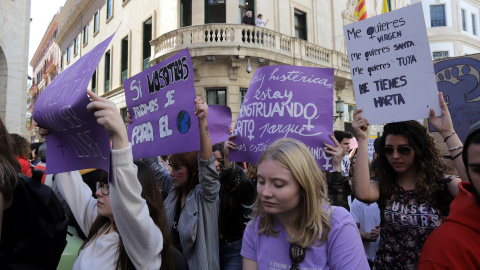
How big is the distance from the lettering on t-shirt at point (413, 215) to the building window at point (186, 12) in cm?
1389

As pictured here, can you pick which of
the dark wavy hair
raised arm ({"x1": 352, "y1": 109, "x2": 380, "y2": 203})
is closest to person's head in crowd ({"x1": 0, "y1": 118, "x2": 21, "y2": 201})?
raised arm ({"x1": 352, "y1": 109, "x2": 380, "y2": 203})

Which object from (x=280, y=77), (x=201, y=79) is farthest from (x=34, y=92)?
(x=280, y=77)

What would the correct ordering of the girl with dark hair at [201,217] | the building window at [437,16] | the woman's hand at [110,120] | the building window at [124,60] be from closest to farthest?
1. the woman's hand at [110,120]
2. the girl with dark hair at [201,217]
3. the building window at [124,60]
4. the building window at [437,16]

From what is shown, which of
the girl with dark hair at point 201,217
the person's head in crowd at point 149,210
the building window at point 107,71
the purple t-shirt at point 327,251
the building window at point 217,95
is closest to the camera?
the purple t-shirt at point 327,251

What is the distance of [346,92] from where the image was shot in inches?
704

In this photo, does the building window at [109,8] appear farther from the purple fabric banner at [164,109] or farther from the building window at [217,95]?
the purple fabric banner at [164,109]

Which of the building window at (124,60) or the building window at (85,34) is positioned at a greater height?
the building window at (85,34)

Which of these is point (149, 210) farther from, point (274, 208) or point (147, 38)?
point (147, 38)

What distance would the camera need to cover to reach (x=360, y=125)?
2.45 meters

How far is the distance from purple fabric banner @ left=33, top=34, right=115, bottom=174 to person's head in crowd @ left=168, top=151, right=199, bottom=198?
2.98ft

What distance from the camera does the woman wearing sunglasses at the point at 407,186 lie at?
2.00m

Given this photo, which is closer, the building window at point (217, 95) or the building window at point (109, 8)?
the building window at point (217, 95)

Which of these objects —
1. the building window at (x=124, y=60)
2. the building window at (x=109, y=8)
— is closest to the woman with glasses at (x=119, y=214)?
the building window at (x=124, y=60)

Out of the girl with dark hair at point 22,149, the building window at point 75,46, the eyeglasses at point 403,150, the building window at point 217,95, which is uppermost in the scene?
the building window at point 75,46
